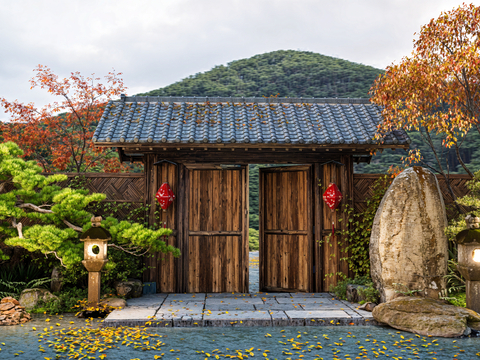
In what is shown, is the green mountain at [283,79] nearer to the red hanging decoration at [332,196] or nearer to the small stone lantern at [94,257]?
the red hanging decoration at [332,196]

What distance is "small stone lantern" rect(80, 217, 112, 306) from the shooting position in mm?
5703

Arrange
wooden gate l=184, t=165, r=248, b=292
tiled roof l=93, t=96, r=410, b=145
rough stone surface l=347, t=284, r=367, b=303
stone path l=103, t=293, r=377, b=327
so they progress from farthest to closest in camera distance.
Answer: wooden gate l=184, t=165, r=248, b=292
tiled roof l=93, t=96, r=410, b=145
rough stone surface l=347, t=284, r=367, b=303
stone path l=103, t=293, r=377, b=327

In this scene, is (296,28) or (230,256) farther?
(296,28)

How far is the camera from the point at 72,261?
5594 mm

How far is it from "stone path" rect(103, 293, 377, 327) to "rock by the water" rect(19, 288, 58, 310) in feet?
3.98

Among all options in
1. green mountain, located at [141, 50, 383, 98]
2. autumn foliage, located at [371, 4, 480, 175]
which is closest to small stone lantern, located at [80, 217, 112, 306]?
autumn foliage, located at [371, 4, 480, 175]

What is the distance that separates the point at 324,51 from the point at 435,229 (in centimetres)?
2809

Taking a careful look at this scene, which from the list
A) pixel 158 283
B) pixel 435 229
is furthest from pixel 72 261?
pixel 435 229

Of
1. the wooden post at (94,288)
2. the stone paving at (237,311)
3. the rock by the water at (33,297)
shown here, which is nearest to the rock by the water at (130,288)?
the stone paving at (237,311)

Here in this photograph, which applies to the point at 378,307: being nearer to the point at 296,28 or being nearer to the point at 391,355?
the point at 391,355

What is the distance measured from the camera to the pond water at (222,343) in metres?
4.00

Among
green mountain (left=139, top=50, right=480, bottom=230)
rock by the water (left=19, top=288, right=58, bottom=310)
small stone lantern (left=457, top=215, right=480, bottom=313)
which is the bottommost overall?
rock by the water (left=19, top=288, right=58, bottom=310)

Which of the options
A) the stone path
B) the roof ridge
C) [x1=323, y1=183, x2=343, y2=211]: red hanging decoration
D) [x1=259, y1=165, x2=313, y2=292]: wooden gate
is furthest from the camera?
the roof ridge

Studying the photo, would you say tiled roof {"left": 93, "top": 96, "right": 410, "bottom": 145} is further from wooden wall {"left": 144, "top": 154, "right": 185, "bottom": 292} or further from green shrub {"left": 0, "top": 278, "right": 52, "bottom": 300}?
green shrub {"left": 0, "top": 278, "right": 52, "bottom": 300}
